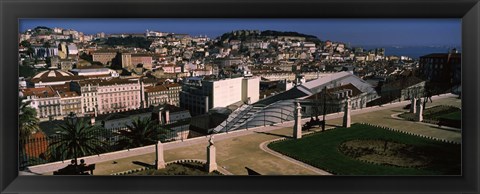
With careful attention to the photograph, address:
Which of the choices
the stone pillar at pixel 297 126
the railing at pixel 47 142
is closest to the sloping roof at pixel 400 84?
the stone pillar at pixel 297 126

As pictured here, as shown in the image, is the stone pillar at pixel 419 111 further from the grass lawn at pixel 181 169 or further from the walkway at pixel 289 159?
the grass lawn at pixel 181 169

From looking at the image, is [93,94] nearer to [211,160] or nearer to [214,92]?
[211,160]

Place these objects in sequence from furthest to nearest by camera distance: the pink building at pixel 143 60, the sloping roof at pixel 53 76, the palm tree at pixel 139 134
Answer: the palm tree at pixel 139 134, the pink building at pixel 143 60, the sloping roof at pixel 53 76

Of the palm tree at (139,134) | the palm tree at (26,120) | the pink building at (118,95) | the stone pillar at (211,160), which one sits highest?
the pink building at (118,95)
